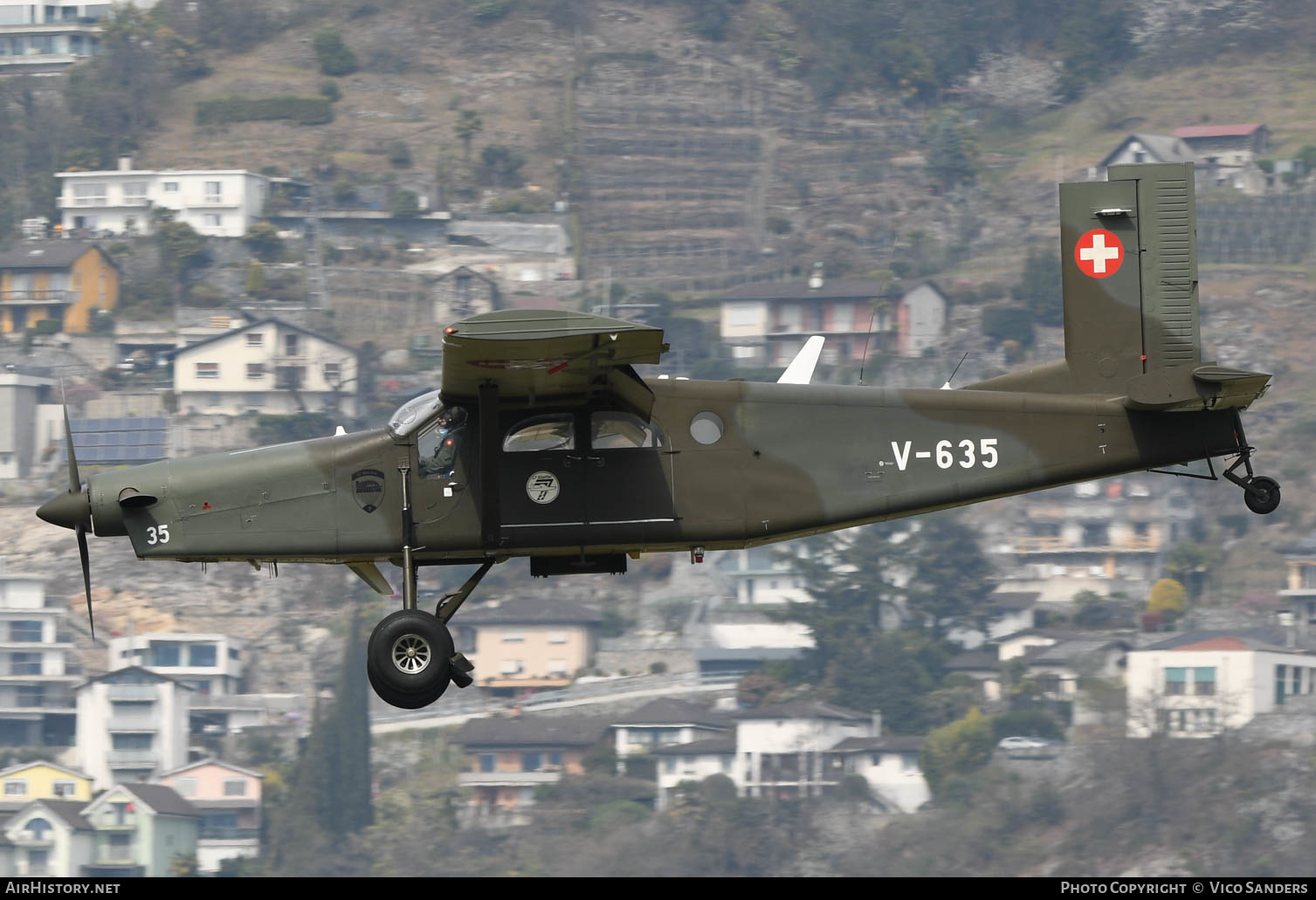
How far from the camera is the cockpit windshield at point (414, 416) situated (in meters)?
17.8

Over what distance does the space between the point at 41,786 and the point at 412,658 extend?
139577 mm

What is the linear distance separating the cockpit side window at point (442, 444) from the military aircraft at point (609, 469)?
0.06 feet

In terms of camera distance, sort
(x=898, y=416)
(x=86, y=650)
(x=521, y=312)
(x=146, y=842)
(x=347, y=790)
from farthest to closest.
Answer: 1. (x=86, y=650)
2. (x=347, y=790)
3. (x=146, y=842)
4. (x=898, y=416)
5. (x=521, y=312)

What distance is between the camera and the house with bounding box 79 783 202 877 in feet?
467

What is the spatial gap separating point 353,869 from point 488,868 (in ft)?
A: 43.9

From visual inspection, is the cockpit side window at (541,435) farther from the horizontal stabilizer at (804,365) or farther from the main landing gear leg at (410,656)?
the horizontal stabilizer at (804,365)

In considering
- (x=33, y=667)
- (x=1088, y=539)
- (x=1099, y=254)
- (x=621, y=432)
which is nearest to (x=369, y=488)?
(x=621, y=432)

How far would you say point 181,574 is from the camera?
168625 mm

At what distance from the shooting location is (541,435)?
17672 millimetres

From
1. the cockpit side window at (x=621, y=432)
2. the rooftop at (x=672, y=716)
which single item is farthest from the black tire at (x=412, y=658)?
the rooftop at (x=672, y=716)

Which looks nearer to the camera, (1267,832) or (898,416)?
(898,416)

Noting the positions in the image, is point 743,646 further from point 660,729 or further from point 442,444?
point 442,444

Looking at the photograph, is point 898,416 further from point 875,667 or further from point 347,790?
point 875,667

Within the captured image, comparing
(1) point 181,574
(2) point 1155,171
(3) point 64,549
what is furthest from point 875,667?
(2) point 1155,171
